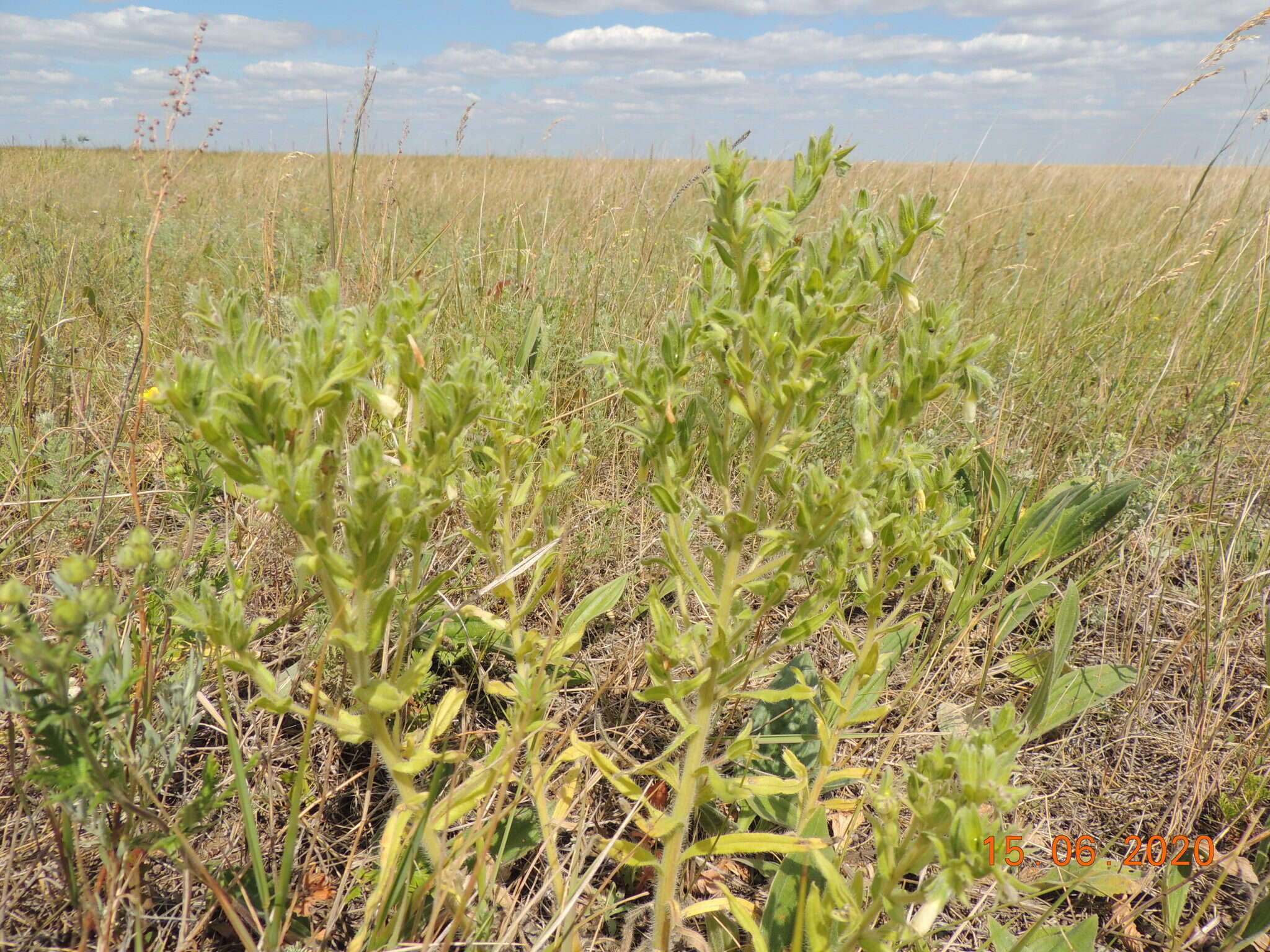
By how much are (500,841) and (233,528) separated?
3.35ft

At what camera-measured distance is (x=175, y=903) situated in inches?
57.9

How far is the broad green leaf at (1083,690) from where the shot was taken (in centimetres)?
194

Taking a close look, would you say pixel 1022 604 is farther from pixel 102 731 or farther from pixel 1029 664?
pixel 102 731

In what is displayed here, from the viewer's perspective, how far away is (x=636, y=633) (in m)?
2.19

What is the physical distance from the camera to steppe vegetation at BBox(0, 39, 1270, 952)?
3.83 feet

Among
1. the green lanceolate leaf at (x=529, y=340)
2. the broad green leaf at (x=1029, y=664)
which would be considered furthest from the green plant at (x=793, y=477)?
the green lanceolate leaf at (x=529, y=340)

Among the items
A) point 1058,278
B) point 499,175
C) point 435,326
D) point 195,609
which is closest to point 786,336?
point 195,609

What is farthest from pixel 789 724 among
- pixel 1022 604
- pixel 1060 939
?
pixel 1022 604

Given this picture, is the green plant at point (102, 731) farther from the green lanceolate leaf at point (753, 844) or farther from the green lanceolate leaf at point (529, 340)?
the green lanceolate leaf at point (529, 340)
